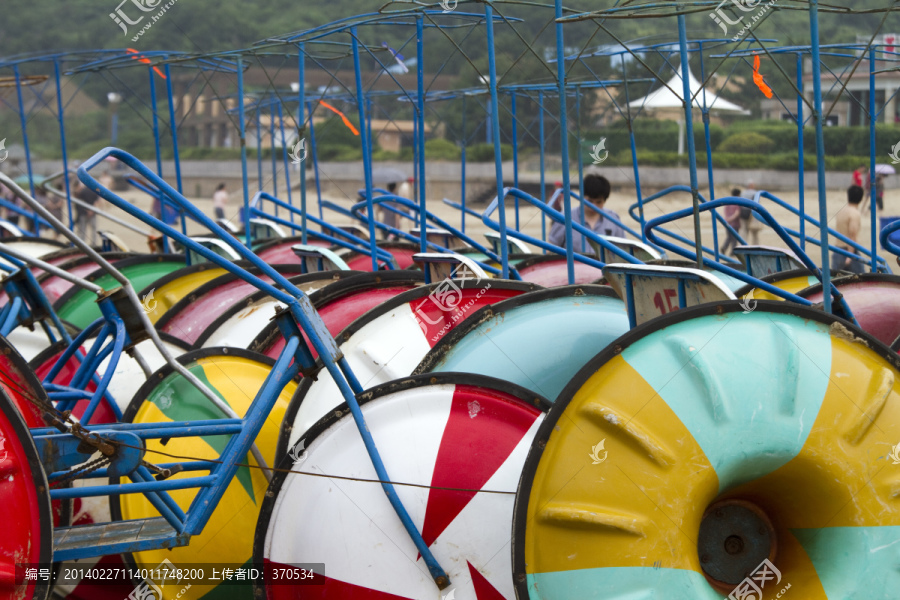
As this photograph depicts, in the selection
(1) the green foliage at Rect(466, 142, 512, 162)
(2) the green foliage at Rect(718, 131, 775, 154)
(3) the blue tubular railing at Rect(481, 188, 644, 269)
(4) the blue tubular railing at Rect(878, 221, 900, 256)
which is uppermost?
(1) the green foliage at Rect(466, 142, 512, 162)

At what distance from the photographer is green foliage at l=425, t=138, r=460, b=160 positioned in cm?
3516

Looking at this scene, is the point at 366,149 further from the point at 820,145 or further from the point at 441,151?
the point at 441,151

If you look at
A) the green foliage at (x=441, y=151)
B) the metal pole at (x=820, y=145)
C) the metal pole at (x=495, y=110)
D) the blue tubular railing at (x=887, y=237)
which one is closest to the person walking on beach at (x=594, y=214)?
the metal pole at (x=495, y=110)

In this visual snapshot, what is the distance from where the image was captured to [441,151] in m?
36.1

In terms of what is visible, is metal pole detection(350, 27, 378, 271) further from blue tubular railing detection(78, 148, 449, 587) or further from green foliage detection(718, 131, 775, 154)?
green foliage detection(718, 131, 775, 154)

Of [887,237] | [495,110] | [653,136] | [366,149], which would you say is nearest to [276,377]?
[495,110]

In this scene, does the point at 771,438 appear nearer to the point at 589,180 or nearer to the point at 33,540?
the point at 33,540

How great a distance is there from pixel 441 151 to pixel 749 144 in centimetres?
1131

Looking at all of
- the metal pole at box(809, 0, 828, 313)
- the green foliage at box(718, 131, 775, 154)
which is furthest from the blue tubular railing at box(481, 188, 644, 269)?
the green foliage at box(718, 131, 775, 154)

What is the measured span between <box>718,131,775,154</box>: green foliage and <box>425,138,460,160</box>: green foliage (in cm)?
964

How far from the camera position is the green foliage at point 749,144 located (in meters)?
31.6

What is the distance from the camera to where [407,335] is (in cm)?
388

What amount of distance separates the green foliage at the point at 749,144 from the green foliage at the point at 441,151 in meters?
9.64

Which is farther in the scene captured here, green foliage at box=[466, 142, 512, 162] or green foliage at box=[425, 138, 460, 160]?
green foliage at box=[425, 138, 460, 160]
